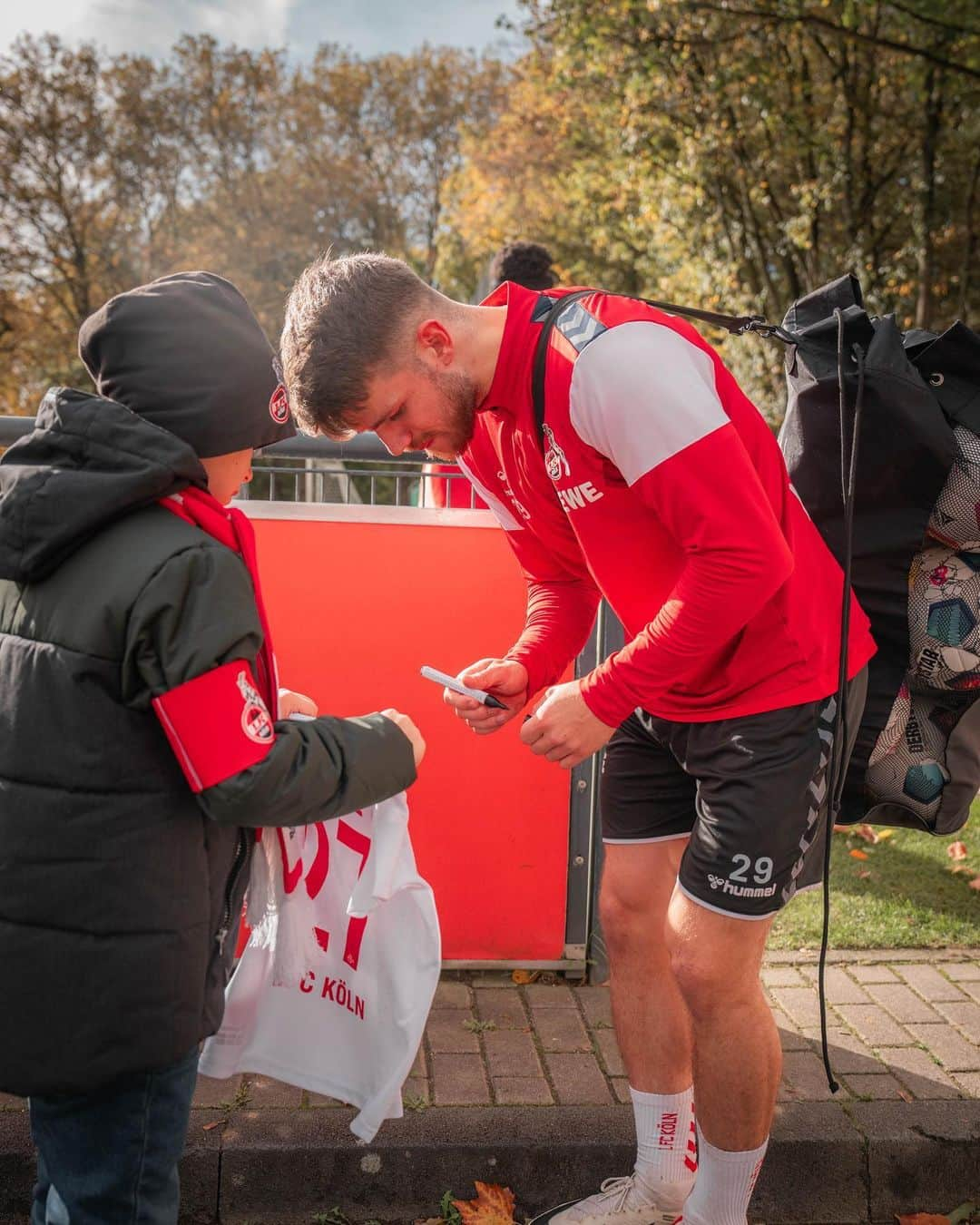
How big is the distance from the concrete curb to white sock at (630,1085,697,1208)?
277 millimetres

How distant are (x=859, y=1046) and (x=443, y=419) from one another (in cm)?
232

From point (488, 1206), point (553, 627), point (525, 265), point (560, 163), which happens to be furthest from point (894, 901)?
point (560, 163)

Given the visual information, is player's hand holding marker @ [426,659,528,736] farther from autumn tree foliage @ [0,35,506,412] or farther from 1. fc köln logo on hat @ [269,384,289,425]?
autumn tree foliage @ [0,35,506,412]

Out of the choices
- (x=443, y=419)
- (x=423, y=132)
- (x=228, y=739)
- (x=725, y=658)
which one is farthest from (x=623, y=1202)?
(x=423, y=132)

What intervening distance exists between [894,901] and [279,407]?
3484mm

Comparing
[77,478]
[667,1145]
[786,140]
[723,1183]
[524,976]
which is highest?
[786,140]

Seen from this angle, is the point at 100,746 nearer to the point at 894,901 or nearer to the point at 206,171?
the point at 894,901

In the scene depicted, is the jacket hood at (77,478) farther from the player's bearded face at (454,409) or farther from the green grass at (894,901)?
the green grass at (894,901)

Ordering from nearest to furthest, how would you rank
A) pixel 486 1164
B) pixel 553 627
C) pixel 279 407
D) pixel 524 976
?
pixel 279 407
pixel 553 627
pixel 486 1164
pixel 524 976

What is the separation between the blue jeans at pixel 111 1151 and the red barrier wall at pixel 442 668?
5.47 feet

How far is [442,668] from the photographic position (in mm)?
3559

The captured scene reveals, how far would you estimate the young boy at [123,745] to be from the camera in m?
1.77

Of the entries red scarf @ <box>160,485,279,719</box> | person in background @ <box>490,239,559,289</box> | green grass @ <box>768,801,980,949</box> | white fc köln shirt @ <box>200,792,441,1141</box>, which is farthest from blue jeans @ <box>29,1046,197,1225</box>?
person in background @ <box>490,239,559,289</box>

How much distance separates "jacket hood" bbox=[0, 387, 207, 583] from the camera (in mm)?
1772
